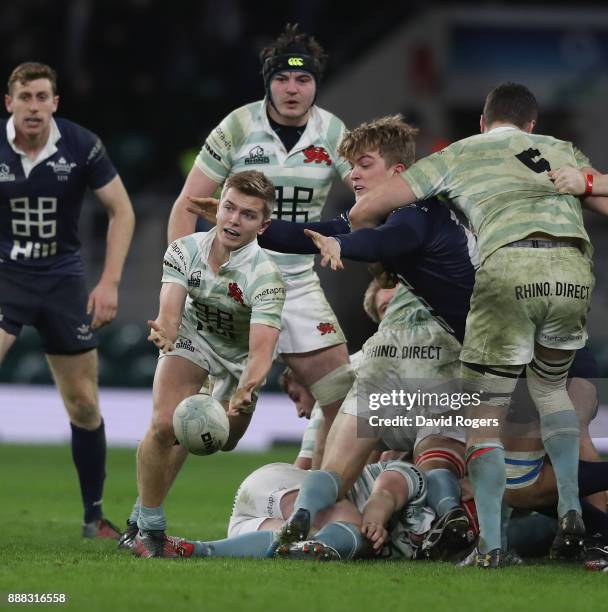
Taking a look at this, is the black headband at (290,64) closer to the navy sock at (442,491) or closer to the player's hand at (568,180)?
the player's hand at (568,180)

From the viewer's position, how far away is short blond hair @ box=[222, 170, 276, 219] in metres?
6.60

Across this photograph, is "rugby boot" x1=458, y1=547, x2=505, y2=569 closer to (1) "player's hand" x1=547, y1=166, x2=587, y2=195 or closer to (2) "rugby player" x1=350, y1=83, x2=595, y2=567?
(2) "rugby player" x1=350, y1=83, x2=595, y2=567

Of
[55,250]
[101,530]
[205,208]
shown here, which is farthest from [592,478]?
[55,250]

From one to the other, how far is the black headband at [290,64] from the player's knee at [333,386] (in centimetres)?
173

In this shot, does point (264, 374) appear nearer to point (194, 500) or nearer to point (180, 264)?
point (180, 264)

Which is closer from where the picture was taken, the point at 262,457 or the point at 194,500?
the point at 194,500

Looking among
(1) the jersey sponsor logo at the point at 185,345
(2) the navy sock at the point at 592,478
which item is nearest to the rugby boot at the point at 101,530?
(1) the jersey sponsor logo at the point at 185,345

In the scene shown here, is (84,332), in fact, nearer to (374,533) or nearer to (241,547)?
(241,547)

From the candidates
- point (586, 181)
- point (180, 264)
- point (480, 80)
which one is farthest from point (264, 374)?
point (480, 80)

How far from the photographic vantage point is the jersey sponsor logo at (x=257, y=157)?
26.0 ft

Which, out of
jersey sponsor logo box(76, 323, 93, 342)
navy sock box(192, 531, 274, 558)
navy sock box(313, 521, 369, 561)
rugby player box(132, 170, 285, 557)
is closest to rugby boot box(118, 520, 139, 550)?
rugby player box(132, 170, 285, 557)

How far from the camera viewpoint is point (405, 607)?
5.04 meters

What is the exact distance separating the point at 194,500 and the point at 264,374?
4007mm

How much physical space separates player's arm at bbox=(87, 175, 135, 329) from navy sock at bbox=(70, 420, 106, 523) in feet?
2.25
